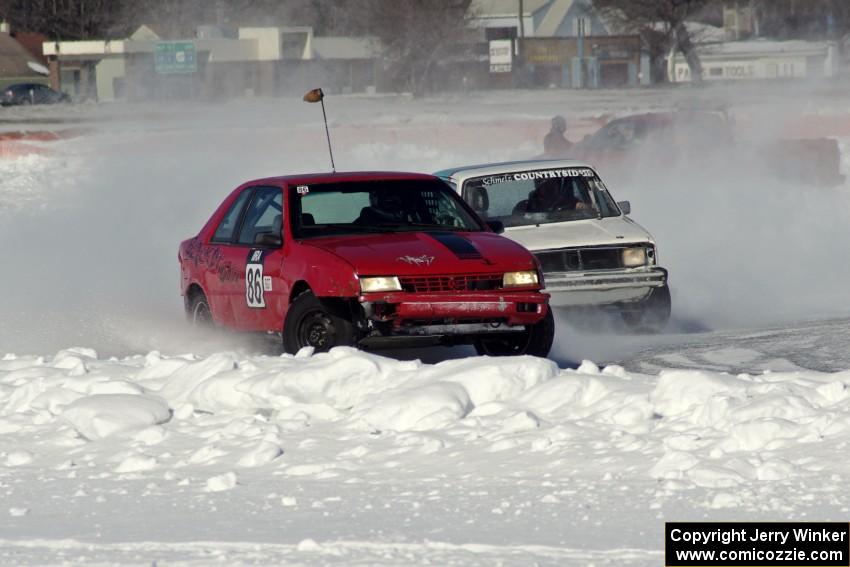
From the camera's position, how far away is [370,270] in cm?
866

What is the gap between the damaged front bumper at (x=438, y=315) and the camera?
8.61 meters

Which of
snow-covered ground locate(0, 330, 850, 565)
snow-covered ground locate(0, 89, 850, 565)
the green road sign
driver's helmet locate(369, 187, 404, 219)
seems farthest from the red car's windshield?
the green road sign

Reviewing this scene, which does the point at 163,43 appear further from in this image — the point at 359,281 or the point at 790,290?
the point at 359,281

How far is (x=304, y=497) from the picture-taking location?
226 inches

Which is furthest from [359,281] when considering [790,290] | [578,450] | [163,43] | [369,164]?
[163,43]

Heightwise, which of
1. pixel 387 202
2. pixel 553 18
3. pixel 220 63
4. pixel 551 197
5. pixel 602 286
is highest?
pixel 553 18

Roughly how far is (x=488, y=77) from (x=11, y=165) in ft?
148

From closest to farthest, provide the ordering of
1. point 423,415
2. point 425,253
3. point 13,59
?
point 423,415 < point 425,253 < point 13,59

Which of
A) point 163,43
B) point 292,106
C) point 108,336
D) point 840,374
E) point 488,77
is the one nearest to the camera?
point 840,374

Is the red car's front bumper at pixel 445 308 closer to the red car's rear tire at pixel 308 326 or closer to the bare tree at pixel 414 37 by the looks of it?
the red car's rear tire at pixel 308 326

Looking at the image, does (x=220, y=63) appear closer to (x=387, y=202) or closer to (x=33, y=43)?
(x=33, y=43)

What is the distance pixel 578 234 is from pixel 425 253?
3.21 m

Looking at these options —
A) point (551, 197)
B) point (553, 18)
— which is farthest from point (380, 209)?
point (553, 18)

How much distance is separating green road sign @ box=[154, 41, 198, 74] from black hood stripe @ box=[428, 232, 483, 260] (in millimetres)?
51989
